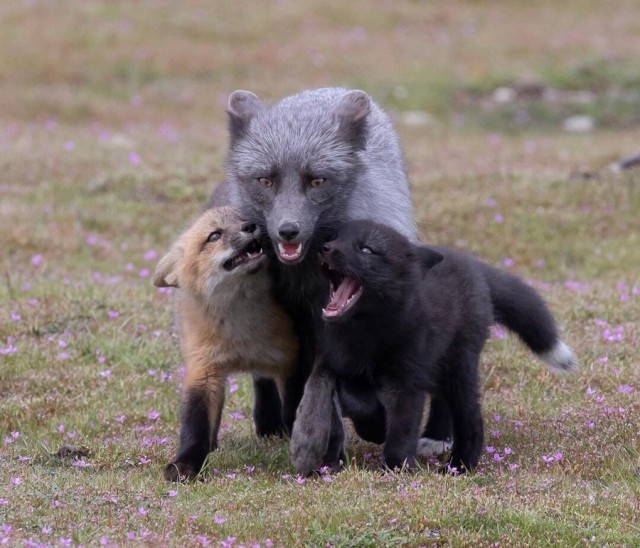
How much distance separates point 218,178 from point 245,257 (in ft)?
30.8

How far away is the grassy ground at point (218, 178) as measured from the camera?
6.20m

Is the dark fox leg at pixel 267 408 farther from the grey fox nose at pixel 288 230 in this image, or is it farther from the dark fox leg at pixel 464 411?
the grey fox nose at pixel 288 230

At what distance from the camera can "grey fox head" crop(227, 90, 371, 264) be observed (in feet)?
23.3

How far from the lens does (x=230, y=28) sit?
28.7 m

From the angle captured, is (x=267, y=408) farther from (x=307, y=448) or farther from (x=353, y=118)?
(x=353, y=118)

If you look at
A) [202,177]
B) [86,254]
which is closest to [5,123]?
[202,177]

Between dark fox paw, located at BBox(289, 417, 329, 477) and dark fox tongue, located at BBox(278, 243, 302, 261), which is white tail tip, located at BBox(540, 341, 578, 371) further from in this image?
dark fox tongue, located at BBox(278, 243, 302, 261)

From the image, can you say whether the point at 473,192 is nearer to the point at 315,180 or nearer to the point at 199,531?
the point at 315,180

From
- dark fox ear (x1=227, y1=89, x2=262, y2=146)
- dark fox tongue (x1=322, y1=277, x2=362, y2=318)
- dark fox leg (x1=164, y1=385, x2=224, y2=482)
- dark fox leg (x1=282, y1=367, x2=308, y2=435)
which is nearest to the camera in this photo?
dark fox tongue (x1=322, y1=277, x2=362, y2=318)

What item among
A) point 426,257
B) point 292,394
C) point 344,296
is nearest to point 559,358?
point 426,257

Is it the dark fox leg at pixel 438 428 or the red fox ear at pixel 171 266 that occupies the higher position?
the red fox ear at pixel 171 266

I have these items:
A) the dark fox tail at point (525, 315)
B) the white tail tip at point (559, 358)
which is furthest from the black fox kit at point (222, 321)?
the white tail tip at point (559, 358)

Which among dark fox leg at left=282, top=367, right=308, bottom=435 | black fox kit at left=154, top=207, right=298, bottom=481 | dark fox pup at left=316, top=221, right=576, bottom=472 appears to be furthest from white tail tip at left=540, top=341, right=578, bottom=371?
black fox kit at left=154, top=207, right=298, bottom=481

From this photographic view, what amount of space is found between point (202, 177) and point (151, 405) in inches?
315
